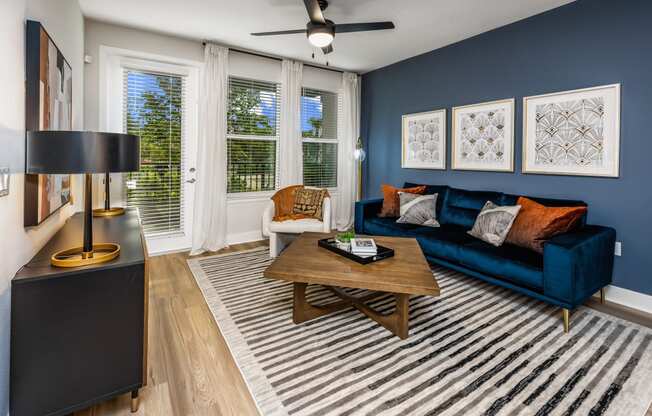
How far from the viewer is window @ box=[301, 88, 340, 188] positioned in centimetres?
512

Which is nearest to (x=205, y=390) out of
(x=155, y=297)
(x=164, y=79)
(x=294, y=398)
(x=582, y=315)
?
(x=294, y=398)

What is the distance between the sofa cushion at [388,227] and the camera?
11.8 ft

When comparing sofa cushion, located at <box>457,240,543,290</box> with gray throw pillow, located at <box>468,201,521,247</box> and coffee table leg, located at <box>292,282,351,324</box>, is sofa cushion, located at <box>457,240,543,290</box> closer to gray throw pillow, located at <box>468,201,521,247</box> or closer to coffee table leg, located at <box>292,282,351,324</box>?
gray throw pillow, located at <box>468,201,521,247</box>

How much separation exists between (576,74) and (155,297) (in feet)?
13.6

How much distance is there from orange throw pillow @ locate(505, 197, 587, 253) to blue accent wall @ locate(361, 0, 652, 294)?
15.7 inches

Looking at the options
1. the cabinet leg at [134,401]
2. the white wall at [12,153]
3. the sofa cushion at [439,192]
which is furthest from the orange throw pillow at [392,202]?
the white wall at [12,153]

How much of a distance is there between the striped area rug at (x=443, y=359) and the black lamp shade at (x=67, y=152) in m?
1.31

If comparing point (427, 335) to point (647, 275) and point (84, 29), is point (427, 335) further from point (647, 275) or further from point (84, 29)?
point (84, 29)

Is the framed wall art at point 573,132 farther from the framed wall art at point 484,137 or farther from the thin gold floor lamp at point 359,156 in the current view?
the thin gold floor lamp at point 359,156

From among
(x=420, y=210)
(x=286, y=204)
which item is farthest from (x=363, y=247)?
(x=286, y=204)

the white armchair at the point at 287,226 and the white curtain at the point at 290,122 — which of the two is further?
the white curtain at the point at 290,122

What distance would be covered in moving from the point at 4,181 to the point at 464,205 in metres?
3.67

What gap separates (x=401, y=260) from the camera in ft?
7.82

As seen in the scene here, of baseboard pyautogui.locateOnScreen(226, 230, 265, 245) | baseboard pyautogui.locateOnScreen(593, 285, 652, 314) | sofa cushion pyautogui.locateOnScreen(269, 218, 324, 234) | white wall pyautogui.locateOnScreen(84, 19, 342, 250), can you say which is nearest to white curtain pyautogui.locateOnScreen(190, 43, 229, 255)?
white wall pyautogui.locateOnScreen(84, 19, 342, 250)
